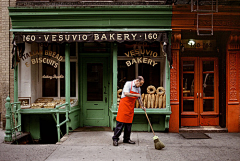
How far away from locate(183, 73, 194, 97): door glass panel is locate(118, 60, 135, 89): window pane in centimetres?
210

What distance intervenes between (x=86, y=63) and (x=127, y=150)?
4.15 m

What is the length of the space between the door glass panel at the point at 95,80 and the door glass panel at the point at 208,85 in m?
4.16

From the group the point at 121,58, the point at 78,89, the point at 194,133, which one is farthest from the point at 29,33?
the point at 194,133

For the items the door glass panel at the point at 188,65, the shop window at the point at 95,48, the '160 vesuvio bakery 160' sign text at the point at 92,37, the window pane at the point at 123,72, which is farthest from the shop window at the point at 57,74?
the door glass panel at the point at 188,65

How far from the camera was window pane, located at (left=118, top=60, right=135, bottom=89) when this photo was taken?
346 inches

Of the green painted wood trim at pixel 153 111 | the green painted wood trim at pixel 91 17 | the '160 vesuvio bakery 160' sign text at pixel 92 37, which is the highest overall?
the green painted wood trim at pixel 91 17

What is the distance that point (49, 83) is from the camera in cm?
905

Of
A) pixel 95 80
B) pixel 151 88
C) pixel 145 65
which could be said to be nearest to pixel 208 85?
pixel 151 88

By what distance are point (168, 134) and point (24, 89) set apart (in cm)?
568

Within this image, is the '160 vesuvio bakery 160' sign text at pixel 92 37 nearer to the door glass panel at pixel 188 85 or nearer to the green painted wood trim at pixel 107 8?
the green painted wood trim at pixel 107 8

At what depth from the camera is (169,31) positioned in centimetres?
800

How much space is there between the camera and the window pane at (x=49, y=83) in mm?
8977

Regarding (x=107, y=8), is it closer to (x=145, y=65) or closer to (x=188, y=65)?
(x=145, y=65)

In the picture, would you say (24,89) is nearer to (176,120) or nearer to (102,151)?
(102,151)
